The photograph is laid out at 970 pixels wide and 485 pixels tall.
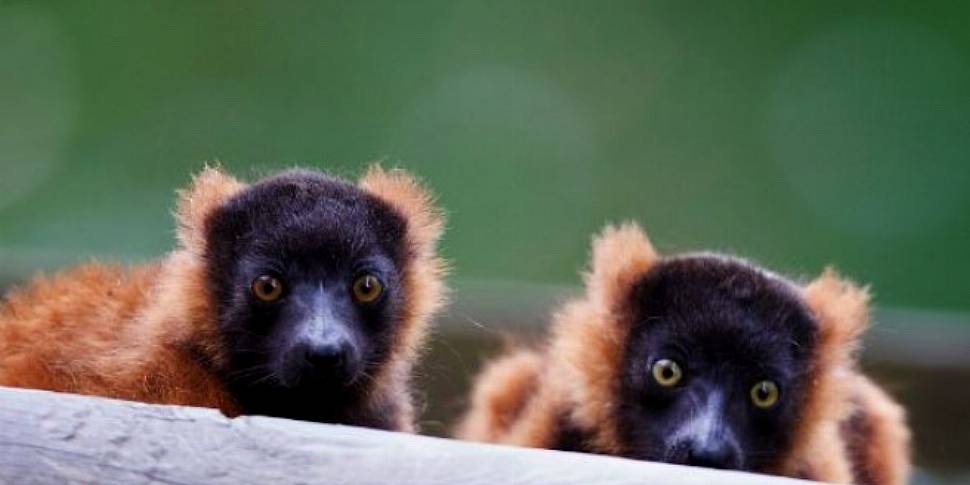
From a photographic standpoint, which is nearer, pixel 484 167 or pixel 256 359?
pixel 256 359

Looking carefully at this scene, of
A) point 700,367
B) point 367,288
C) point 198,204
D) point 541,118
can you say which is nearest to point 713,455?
point 700,367

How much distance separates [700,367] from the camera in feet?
12.1

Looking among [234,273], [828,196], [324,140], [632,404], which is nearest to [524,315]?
[632,404]

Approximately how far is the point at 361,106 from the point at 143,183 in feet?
3.56

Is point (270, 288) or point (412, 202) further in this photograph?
point (412, 202)

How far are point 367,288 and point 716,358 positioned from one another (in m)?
0.82

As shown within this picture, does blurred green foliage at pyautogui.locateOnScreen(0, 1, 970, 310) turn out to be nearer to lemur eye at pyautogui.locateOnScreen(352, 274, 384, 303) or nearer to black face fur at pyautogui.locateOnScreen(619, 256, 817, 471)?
black face fur at pyautogui.locateOnScreen(619, 256, 817, 471)

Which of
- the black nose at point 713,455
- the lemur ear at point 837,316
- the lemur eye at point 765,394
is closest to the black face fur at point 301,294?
the black nose at point 713,455

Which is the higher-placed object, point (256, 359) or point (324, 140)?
point (324, 140)

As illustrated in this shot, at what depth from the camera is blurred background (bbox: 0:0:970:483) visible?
702 centimetres

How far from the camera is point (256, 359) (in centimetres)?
349

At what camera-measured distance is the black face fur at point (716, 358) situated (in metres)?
3.65

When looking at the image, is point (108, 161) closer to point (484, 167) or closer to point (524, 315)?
point (484, 167)

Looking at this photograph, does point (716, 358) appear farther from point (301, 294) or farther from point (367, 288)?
point (301, 294)
